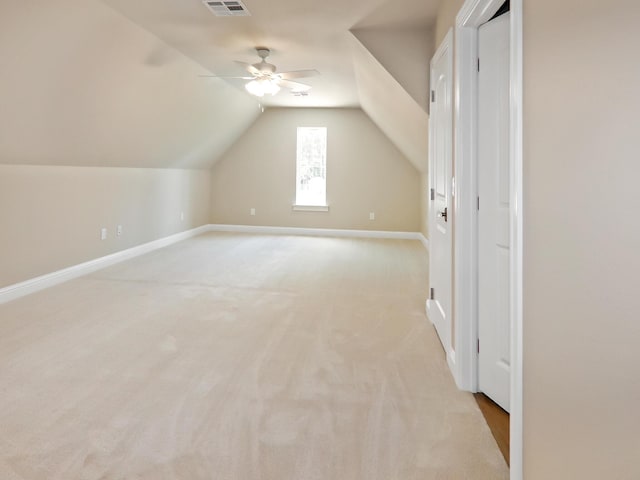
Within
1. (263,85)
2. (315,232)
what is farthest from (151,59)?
(315,232)

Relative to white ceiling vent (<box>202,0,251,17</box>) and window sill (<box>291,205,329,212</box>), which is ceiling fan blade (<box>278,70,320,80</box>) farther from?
window sill (<box>291,205,329,212</box>)

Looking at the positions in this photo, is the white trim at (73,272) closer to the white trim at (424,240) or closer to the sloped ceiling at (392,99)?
the sloped ceiling at (392,99)

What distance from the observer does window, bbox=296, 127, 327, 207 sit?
887 centimetres

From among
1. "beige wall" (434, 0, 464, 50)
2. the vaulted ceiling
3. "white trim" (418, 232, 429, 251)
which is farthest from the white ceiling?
"white trim" (418, 232, 429, 251)

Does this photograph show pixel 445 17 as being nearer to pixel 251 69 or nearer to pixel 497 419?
pixel 251 69

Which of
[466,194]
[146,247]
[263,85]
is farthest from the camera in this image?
[146,247]

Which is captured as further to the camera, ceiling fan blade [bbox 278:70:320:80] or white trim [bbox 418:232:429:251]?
white trim [bbox 418:232:429:251]

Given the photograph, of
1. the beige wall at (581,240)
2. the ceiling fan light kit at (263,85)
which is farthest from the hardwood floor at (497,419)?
the ceiling fan light kit at (263,85)

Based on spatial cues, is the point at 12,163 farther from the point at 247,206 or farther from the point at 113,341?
the point at 247,206

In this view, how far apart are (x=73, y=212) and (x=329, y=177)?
4823 mm

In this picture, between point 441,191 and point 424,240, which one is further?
point 424,240

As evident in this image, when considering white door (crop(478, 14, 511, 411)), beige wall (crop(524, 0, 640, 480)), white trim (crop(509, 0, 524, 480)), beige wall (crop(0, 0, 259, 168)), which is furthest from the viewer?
beige wall (crop(0, 0, 259, 168))

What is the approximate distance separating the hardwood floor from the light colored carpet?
44mm

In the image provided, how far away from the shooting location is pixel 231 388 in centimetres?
244
